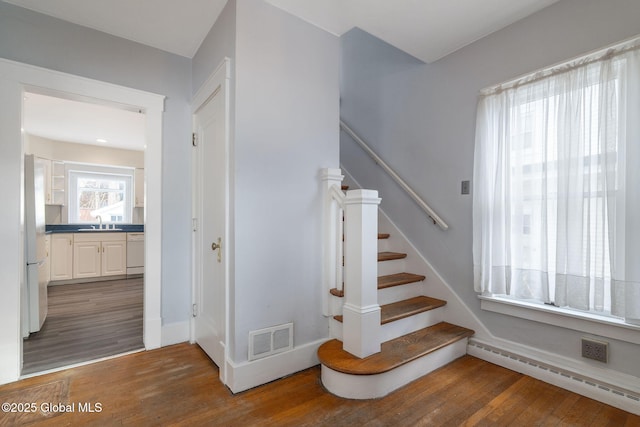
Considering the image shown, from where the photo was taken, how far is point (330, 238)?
84.1 inches

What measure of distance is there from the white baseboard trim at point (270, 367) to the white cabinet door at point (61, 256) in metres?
4.61

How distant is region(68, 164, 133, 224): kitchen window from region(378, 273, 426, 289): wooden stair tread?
18.6 feet

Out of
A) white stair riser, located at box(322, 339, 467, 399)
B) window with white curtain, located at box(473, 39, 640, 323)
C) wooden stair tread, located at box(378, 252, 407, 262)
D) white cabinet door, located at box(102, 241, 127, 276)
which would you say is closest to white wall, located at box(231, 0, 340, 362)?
white stair riser, located at box(322, 339, 467, 399)

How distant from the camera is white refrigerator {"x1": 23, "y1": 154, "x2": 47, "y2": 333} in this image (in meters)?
2.56

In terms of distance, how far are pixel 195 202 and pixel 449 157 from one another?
225 cm

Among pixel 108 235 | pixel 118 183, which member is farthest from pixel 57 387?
pixel 118 183

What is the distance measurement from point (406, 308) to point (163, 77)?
284cm

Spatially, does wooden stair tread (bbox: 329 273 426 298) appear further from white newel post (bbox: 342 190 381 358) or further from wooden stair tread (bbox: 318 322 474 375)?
wooden stair tread (bbox: 318 322 474 375)

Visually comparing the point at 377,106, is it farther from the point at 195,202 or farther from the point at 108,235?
the point at 108,235

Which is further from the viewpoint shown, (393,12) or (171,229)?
(171,229)

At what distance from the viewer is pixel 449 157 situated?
2459 millimetres

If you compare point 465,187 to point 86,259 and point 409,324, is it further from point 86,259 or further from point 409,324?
point 86,259

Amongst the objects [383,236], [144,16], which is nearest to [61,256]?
[144,16]

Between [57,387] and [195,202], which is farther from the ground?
[195,202]
